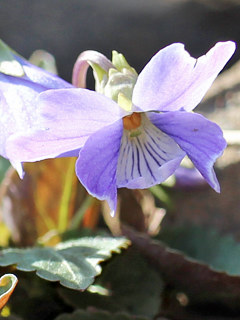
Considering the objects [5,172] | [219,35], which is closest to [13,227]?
[5,172]

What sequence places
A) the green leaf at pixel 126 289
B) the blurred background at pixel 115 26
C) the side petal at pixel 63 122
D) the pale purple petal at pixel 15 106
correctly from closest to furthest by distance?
the side petal at pixel 63 122, the pale purple petal at pixel 15 106, the green leaf at pixel 126 289, the blurred background at pixel 115 26

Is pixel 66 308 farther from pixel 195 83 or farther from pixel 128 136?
pixel 195 83

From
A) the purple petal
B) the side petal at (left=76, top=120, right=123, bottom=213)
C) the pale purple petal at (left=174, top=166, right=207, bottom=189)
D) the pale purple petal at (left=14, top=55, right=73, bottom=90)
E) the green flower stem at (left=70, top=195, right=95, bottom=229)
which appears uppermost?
the purple petal

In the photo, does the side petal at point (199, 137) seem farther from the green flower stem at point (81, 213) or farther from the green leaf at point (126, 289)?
the green flower stem at point (81, 213)

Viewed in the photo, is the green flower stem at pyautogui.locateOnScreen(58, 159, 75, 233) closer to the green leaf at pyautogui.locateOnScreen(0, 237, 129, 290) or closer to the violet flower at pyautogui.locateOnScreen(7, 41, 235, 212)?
the green leaf at pyautogui.locateOnScreen(0, 237, 129, 290)

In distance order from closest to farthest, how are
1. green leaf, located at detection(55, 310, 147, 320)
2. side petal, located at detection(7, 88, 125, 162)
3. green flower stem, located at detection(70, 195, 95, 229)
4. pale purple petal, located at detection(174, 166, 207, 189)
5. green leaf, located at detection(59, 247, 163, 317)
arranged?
side petal, located at detection(7, 88, 125, 162), green leaf, located at detection(55, 310, 147, 320), green leaf, located at detection(59, 247, 163, 317), green flower stem, located at detection(70, 195, 95, 229), pale purple petal, located at detection(174, 166, 207, 189)

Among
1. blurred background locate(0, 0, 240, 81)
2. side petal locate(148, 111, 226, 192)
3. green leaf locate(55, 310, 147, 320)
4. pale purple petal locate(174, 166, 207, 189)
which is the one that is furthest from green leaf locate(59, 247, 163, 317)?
blurred background locate(0, 0, 240, 81)

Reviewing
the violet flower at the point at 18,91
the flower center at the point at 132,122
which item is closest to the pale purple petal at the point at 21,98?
the violet flower at the point at 18,91

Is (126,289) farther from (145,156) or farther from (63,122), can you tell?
(63,122)

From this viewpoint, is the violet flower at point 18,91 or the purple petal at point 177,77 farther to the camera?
the violet flower at point 18,91
